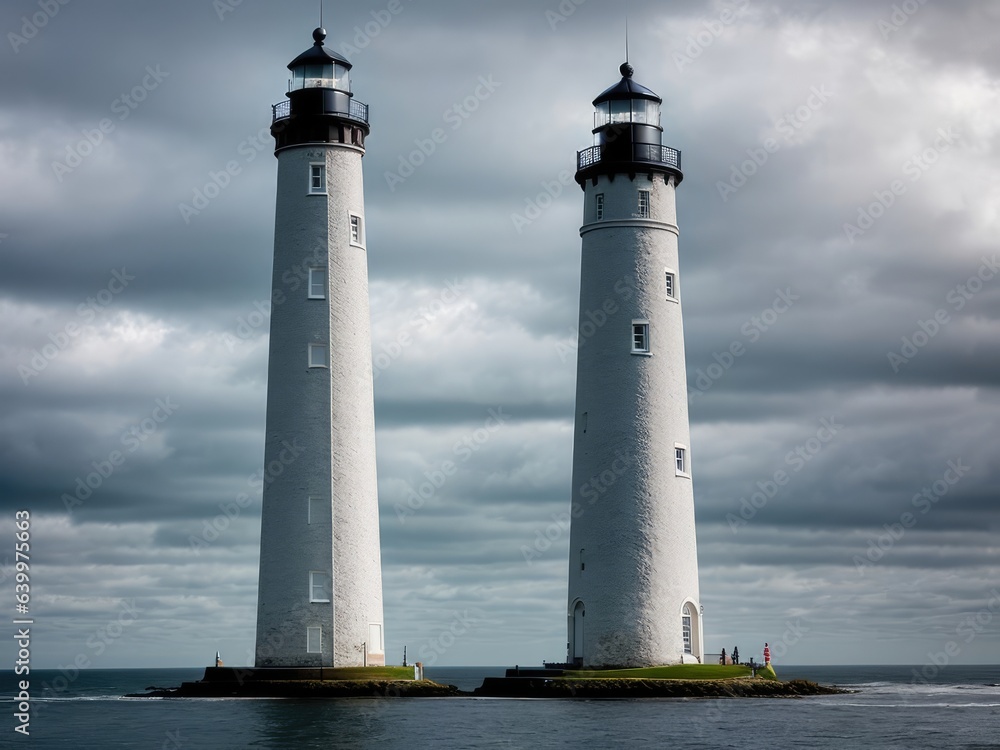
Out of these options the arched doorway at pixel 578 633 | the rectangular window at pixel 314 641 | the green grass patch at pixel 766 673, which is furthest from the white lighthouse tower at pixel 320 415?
the green grass patch at pixel 766 673

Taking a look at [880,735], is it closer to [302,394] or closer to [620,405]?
[620,405]

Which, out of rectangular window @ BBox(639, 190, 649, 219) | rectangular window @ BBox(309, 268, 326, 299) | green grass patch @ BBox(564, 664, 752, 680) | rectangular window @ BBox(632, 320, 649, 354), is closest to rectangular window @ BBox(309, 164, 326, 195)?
rectangular window @ BBox(309, 268, 326, 299)

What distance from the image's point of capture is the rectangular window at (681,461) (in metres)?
48.9

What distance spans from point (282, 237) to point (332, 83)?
5.92 m

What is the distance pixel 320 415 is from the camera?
158 feet

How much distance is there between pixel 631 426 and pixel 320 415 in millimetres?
10518

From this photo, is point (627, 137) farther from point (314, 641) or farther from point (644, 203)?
point (314, 641)

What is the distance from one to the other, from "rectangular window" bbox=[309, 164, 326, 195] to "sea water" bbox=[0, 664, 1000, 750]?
17349 mm

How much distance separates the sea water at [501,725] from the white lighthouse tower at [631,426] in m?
2.97

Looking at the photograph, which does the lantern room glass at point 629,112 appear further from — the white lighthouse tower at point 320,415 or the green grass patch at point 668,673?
the green grass patch at point 668,673

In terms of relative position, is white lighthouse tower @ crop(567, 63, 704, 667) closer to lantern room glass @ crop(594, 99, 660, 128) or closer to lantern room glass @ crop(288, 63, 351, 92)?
lantern room glass @ crop(594, 99, 660, 128)

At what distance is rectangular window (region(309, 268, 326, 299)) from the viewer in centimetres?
4869

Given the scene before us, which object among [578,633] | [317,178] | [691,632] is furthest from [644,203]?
[578,633]

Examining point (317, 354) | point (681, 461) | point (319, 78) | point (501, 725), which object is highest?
point (319, 78)
